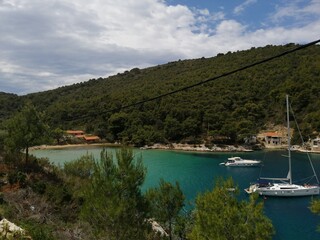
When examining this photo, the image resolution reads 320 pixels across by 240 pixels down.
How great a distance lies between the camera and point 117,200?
13406 mm

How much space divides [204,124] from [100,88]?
56.1m

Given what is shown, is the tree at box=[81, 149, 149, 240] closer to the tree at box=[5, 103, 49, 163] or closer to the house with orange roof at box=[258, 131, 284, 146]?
the tree at box=[5, 103, 49, 163]

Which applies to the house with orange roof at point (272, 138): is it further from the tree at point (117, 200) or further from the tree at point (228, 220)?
the tree at point (117, 200)

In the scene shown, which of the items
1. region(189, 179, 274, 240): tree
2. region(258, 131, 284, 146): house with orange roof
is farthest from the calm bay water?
region(258, 131, 284, 146): house with orange roof

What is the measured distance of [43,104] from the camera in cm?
10762

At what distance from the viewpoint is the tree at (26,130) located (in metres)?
25.1

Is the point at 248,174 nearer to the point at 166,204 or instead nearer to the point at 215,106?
the point at 166,204

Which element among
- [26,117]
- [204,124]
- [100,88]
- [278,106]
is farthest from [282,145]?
[100,88]

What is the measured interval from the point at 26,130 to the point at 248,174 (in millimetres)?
30279

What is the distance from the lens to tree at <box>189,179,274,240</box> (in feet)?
42.7

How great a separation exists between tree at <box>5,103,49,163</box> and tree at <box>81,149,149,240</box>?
1338 cm

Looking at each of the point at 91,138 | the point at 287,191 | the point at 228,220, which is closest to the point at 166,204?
the point at 228,220

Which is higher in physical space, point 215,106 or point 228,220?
point 215,106

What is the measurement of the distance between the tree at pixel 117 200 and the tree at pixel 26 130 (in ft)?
43.9
